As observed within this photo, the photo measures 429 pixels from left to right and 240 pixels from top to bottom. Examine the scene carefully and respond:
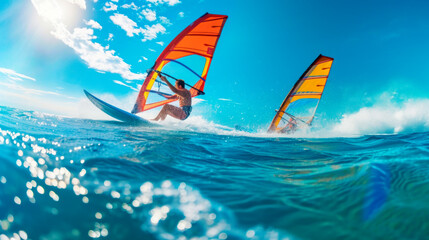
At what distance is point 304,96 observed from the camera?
45.1 ft

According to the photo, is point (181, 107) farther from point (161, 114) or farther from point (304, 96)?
point (304, 96)

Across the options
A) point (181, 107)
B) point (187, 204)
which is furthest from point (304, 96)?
point (187, 204)

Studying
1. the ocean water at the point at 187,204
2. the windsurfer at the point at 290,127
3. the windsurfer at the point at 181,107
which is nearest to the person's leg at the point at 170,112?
the windsurfer at the point at 181,107

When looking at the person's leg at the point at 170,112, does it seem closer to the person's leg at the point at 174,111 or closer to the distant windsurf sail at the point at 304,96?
the person's leg at the point at 174,111

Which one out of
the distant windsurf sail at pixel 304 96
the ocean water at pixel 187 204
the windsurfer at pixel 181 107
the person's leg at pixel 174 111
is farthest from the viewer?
the distant windsurf sail at pixel 304 96

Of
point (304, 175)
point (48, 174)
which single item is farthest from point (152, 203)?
point (304, 175)

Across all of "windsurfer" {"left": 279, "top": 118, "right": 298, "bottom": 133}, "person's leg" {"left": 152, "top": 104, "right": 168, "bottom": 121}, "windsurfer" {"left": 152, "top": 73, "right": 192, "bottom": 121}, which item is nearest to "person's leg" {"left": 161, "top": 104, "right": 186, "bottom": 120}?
"windsurfer" {"left": 152, "top": 73, "right": 192, "bottom": 121}

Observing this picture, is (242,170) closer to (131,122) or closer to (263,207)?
(263,207)

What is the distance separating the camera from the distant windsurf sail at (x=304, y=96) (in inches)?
485

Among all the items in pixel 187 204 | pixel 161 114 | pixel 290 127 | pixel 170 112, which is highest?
pixel 290 127

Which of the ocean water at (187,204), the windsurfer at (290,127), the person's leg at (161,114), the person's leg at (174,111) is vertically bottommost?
the ocean water at (187,204)

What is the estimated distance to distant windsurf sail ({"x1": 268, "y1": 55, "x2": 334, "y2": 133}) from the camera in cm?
1231

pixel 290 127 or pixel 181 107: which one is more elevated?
pixel 290 127

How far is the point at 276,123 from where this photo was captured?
45.5 feet
